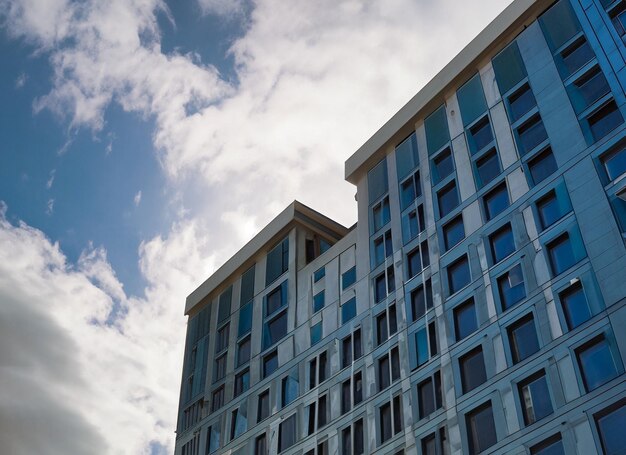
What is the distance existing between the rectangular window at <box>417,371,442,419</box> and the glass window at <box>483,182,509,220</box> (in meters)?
10.5

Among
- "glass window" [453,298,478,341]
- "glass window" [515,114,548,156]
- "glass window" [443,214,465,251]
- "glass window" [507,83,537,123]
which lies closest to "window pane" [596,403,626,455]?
"glass window" [453,298,478,341]

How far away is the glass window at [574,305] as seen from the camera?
43938 millimetres

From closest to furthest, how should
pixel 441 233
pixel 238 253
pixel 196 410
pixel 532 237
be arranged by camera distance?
pixel 532 237
pixel 441 233
pixel 196 410
pixel 238 253

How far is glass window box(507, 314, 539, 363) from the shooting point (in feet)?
151

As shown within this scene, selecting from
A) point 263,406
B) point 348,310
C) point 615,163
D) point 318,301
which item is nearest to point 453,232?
point 348,310

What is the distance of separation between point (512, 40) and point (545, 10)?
2.92 meters

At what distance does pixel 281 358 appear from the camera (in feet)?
217

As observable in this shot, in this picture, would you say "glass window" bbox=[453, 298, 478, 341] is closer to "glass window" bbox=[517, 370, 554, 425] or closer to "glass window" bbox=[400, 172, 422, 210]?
"glass window" bbox=[517, 370, 554, 425]

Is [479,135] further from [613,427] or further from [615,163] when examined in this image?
[613,427]

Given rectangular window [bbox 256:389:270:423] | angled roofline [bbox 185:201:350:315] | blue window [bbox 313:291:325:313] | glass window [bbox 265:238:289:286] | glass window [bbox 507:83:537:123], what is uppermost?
angled roofline [bbox 185:201:350:315]

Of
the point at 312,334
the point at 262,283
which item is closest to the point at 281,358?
the point at 312,334

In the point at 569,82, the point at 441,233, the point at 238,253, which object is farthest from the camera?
the point at 238,253

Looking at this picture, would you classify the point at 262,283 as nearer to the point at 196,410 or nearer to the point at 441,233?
the point at 196,410

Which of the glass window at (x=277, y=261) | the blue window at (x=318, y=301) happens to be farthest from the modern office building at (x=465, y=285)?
the blue window at (x=318, y=301)
